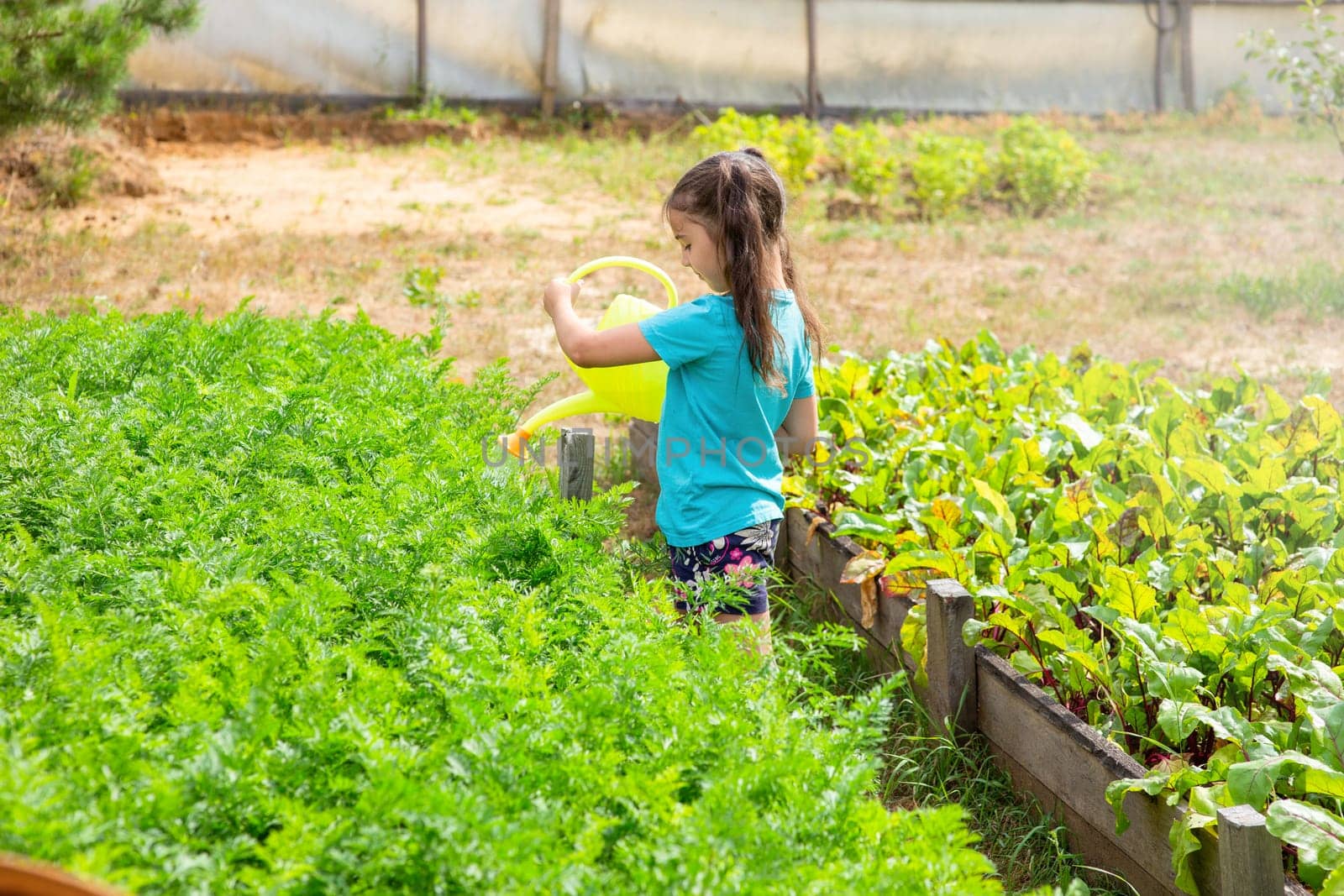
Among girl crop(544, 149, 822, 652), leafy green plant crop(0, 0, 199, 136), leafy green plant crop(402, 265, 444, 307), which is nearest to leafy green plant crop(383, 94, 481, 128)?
leafy green plant crop(0, 0, 199, 136)

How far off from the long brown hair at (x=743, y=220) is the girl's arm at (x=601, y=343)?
9.4 inches

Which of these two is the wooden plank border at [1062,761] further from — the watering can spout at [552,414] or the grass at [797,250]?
the grass at [797,250]

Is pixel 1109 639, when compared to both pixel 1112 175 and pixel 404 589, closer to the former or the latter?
pixel 404 589

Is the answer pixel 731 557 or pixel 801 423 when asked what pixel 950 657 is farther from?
pixel 801 423

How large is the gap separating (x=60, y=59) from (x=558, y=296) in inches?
220

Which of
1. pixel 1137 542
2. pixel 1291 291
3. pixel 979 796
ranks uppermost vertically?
pixel 1291 291

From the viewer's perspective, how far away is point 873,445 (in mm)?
4156

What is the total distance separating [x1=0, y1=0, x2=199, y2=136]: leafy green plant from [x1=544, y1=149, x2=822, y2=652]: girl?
217 inches

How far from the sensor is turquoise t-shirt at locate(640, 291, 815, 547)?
2805mm

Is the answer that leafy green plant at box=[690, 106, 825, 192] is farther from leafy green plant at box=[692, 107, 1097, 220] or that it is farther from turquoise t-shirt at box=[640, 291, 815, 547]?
turquoise t-shirt at box=[640, 291, 815, 547]

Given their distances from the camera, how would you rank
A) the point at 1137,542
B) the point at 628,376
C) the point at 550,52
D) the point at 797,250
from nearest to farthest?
1. the point at 628,376
2. the point at 1137,542
3. the point at 797,250
4. the point at 550,52

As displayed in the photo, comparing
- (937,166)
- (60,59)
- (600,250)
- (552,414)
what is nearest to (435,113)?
(600,250)

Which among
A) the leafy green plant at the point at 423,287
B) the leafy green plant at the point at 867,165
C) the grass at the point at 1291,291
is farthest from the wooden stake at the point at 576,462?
the leafy green plant at the point at 867,165

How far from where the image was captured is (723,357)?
111 inches
